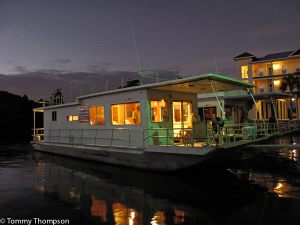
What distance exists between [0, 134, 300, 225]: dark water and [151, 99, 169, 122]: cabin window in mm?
2679

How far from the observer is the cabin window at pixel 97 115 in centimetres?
1422

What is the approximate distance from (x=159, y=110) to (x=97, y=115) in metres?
4.17

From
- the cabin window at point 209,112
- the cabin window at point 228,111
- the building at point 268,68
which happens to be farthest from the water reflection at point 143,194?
the building at point 268,68

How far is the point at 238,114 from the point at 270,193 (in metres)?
12.1

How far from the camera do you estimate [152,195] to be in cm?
855

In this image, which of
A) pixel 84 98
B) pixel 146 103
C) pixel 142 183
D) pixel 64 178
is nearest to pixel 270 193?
pixel 142 183

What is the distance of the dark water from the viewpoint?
669 centimetres

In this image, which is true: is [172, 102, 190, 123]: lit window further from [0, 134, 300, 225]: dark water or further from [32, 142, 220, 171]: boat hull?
[32, 142, 220, 171]: boat hull

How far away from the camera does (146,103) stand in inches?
453

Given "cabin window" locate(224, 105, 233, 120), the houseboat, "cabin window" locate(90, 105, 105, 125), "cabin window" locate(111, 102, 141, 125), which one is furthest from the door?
"cabin window" locate(224, 105, 233, 120)

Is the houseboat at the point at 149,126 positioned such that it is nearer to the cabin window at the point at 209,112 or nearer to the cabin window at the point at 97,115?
the cabin window at the point at 97,115

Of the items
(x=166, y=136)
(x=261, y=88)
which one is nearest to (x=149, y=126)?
(x=166, y=136)

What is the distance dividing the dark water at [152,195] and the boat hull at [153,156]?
1.45ft

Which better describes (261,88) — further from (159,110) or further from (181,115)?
(159,110)
